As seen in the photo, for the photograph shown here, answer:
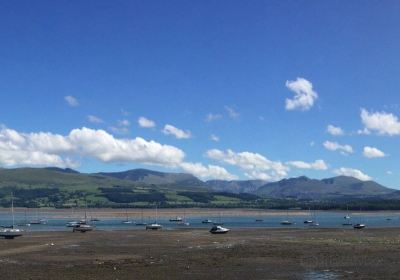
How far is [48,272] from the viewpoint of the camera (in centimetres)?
4769

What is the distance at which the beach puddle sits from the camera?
139 feet

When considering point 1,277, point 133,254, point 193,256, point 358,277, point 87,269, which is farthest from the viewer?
point 133,254

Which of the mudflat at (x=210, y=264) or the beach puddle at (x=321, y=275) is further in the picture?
the mudflat at (x=210, y=264)

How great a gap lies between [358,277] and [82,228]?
339ft

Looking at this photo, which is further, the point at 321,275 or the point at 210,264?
the point at 210,264

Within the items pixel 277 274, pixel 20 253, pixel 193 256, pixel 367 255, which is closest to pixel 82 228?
pixel 20 253

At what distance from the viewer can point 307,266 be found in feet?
165

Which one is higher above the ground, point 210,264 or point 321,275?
point 210,264

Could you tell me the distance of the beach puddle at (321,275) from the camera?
4237 centimetres

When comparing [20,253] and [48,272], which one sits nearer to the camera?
[48,272]

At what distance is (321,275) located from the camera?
1725 inches

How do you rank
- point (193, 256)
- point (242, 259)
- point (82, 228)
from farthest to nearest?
point (82, 228)
point (193, 256)
point (242, 259)

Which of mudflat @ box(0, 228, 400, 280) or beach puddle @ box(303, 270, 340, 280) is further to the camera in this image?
mudflat @ box(0, 228, 400, 280)

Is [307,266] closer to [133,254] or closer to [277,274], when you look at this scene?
[277,274]
